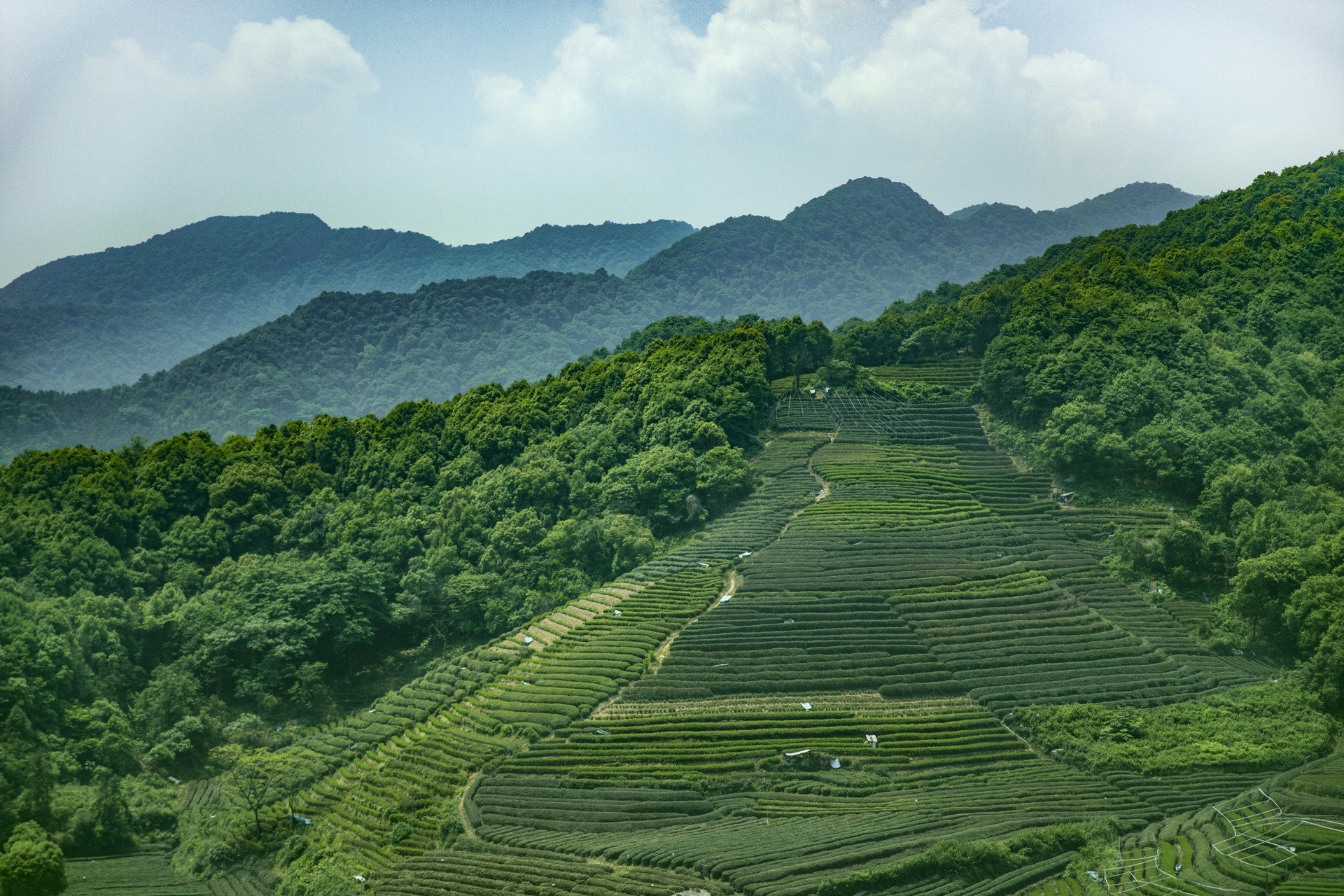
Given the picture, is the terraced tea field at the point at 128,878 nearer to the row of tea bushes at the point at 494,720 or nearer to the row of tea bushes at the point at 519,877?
the row of tea bushes at the point at 494,720

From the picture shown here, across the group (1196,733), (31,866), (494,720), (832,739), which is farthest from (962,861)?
(31,866)

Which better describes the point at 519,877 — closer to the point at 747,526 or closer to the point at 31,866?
the point at 31,866

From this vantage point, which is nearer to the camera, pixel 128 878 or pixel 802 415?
pixel 128 878

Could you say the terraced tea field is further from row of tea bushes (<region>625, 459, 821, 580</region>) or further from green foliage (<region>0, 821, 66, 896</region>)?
row of tea bushes (<region>625, 459, 821, 580</region>)

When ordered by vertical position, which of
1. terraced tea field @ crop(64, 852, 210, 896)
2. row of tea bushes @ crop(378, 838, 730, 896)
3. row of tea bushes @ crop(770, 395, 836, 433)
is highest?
→ row of tea bushes @ crop(770, 395, 836, 433)

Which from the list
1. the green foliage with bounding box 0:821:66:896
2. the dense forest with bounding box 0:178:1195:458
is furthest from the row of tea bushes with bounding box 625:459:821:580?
the dense forest with bounding box 0:178:1195:458
